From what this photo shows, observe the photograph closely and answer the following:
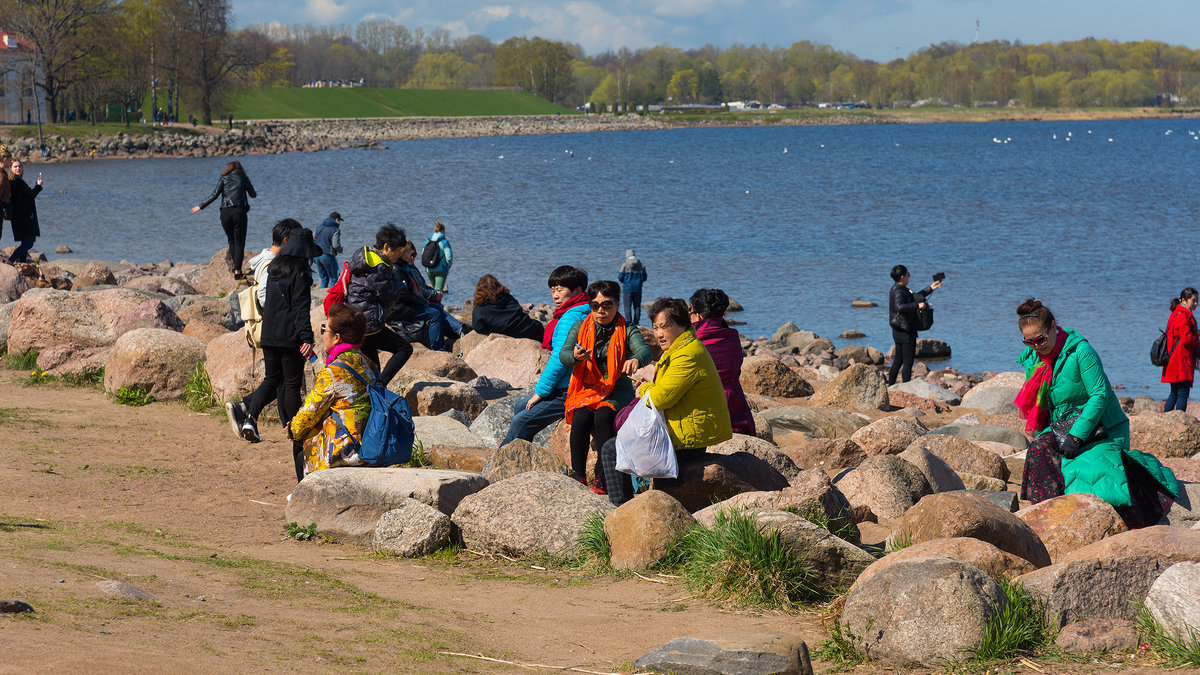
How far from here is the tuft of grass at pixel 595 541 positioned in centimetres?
601

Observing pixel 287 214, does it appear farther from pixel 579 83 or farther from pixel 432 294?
pixel 579 83

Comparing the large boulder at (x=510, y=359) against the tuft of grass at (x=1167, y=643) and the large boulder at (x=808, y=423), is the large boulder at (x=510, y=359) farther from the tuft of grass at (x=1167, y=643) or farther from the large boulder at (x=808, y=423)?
the tuft of grass at (x=1167, y=643)

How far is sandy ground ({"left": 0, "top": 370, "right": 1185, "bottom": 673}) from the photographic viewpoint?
402cm

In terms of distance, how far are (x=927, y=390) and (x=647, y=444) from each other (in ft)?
29.5

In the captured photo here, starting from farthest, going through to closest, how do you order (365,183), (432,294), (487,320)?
(365,183) → (487,320) → (432,294)

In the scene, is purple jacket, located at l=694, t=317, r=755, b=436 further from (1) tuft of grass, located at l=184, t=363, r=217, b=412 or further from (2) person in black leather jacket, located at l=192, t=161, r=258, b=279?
(2) person in black leather jacket, located at l=192, t=161, r=258, b=279

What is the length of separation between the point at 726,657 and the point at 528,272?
22.3 metres

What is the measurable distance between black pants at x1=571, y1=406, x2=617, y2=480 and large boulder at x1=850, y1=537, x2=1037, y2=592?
198 cm

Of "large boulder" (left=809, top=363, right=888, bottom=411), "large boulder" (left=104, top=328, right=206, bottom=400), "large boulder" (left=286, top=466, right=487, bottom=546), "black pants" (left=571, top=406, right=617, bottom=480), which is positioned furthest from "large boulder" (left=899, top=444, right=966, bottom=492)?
"large boulder" (left=104, top=328, right=206, bottom=400)

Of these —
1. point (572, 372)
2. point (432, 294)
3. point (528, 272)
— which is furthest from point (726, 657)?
point (528, 272)

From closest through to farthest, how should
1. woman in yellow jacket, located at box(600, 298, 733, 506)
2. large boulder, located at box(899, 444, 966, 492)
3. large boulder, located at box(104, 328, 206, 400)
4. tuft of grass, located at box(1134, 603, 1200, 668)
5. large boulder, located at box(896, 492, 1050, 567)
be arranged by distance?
1. tuft of grass, located at box(1134, 603, 1200, 668)
2. large boulder, located at box(896, 492, 1050, 567)
3. woman in yellow jacket, located at box(600, 298, 733, 506)
4. large boulder, located at box(899, 444, 966, 492)
5. large boulder, located at box(104, 328, 206, 400)

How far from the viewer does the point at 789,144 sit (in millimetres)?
106688

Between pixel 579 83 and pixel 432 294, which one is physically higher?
pixel 579 83

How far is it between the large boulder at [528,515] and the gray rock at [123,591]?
207cm
